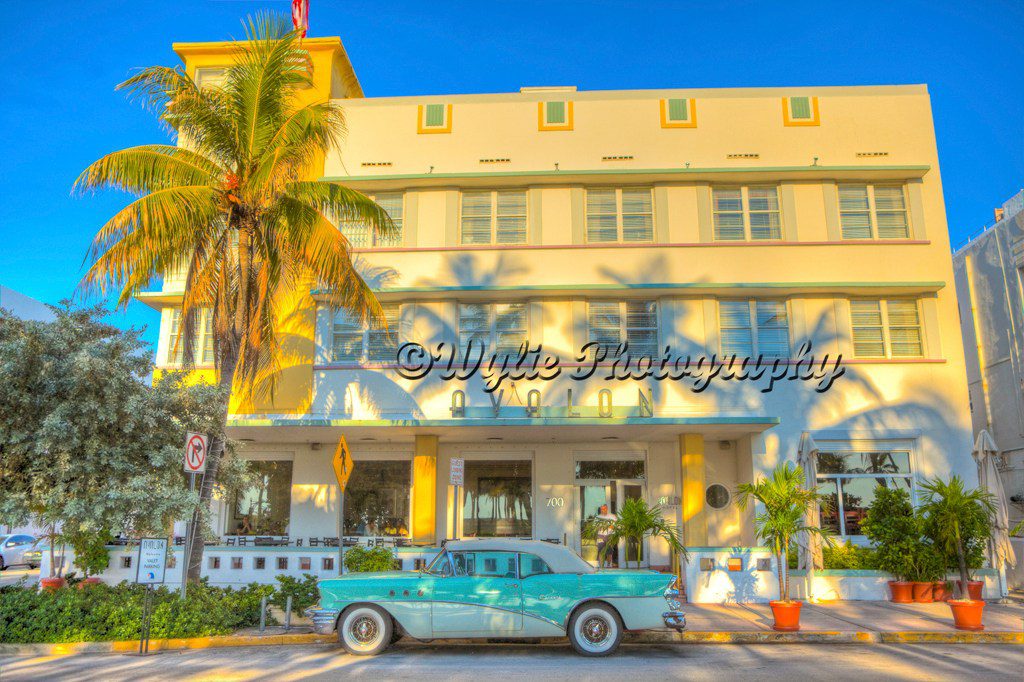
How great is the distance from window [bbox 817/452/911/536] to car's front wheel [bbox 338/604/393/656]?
12.3 m

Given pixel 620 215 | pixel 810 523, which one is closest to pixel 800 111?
pixel 620 215

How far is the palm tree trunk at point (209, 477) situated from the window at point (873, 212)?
15.6 meters

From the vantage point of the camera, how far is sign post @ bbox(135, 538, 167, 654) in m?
11.6

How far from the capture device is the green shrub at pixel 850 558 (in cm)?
1753

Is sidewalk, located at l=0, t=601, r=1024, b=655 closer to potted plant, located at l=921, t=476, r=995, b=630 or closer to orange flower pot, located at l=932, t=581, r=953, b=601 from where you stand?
potted plant, located at l=921, t=476, r=995, b=630

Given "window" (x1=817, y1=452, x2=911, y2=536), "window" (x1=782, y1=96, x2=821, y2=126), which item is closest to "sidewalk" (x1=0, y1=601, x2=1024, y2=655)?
"window" (x1=817, y1=452, x2=911, y2=536)

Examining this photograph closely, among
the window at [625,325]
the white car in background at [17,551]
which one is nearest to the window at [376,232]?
the window at [625,325]

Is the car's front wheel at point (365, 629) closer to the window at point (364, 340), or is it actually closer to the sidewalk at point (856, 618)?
the sidewalk at point (856, 618)

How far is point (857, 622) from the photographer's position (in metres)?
14.0

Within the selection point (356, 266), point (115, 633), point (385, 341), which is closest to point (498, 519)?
point (385, 341)

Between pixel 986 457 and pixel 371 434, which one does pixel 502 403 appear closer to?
pixel 371 434

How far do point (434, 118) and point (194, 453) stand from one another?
43.9ft

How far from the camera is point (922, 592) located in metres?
16.7

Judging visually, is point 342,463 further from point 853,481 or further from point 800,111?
point 800,111
